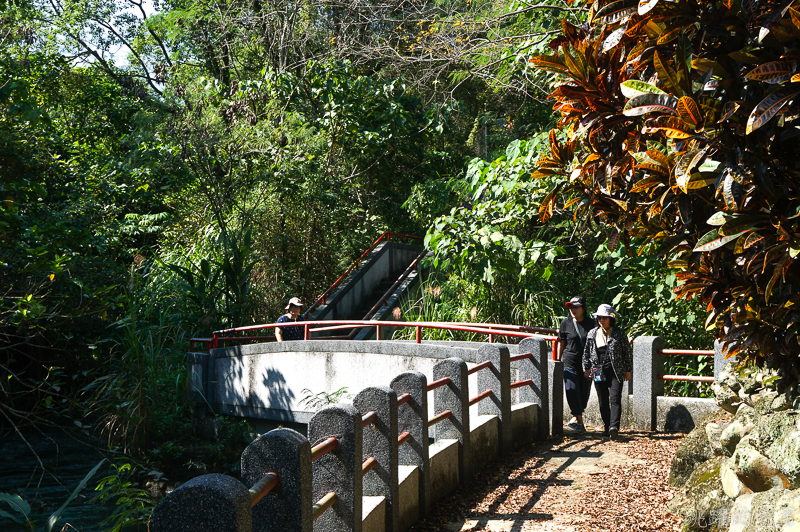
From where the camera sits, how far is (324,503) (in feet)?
14.9

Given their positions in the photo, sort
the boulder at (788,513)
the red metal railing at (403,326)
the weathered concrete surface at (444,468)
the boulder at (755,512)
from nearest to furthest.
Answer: the boulder at (788,513), the boulder at (755,512), the weathered concrete surface at (444,468), the red metal railing at (403,326)

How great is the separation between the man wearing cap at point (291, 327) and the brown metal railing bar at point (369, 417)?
7.84 m

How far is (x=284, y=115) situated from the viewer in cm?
1797

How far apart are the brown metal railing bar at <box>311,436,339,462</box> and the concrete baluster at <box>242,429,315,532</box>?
0.37m

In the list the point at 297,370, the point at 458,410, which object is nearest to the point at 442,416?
the point at 458,410

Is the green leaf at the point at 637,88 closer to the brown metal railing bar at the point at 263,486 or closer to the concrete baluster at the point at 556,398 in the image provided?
the brown metal railing bar at the point at 263,486

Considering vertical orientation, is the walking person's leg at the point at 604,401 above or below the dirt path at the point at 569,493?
above

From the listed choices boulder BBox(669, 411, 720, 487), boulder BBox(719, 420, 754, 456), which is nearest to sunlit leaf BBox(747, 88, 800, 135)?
boulder BBox(719, 420, 754, 456)

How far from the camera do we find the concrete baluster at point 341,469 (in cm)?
464

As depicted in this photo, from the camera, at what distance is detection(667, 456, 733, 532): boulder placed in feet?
16.3

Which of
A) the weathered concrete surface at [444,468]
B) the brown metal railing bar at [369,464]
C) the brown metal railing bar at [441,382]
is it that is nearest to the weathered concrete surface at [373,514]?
the brown metal railing bar at [369,464]

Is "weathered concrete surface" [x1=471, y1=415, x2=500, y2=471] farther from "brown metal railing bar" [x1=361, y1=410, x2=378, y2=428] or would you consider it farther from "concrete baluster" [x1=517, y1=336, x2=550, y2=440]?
"brown metal railing bar" [x1=361, y1=410, x2=378, y2=428]

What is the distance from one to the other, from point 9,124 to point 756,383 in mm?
8241

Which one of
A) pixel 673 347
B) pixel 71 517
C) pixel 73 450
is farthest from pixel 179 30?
pixel 673 347
